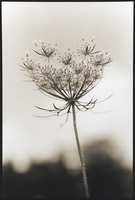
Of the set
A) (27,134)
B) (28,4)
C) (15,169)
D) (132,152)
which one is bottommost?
(15,169)

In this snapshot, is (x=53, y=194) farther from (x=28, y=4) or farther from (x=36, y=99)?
(x=28, y=4)

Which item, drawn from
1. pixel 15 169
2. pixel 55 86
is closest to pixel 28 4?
pixel 55 86

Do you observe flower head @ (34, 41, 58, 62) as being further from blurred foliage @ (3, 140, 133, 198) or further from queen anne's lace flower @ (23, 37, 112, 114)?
blurred foliage @ (3, 140, 133, 198)

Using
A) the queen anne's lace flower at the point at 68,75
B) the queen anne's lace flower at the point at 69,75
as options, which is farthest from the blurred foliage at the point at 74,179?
the queen anne's lace flower at the point at 68,75

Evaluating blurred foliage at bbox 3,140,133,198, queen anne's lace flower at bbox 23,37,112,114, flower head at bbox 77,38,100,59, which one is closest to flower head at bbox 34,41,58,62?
queen anne's lace flower at bbox 23,37,112,114

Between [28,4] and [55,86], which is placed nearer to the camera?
[55,86]

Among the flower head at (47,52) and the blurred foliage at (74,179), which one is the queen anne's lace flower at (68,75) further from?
the blurred foliage at (74,179)
